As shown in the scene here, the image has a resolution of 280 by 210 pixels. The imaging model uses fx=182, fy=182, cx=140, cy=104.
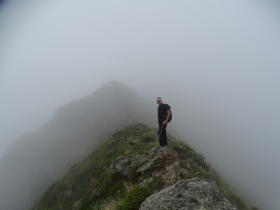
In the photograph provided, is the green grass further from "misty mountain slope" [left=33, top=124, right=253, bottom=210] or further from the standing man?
the standing man

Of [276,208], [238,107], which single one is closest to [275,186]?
[276,208]

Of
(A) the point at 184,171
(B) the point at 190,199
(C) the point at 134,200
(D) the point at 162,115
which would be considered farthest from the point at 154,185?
(D) the point at 162,115

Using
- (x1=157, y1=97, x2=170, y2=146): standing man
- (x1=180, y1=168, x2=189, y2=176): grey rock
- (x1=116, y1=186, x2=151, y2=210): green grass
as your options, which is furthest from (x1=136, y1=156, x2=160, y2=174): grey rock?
(x1=116, y1=186, x2=151, y2=210): green grass

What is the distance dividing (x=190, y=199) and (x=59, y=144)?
51.8m

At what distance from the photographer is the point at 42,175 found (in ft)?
143

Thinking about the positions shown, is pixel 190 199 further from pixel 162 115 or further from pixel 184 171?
pixel 162 115

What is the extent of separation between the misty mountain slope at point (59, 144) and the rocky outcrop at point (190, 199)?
36.1 metres

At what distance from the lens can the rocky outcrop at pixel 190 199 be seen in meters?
6.07

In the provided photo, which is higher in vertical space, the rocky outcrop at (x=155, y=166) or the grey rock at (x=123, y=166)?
the rocky outcrop at (x=155, y=166)

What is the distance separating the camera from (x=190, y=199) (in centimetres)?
630

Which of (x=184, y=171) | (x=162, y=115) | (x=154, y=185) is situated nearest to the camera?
(x=154, y=185)

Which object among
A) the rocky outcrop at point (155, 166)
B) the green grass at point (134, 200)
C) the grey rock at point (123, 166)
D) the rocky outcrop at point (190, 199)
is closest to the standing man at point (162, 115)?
the rocky outcrop at point (155, 166)

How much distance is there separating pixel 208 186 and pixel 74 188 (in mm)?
16635

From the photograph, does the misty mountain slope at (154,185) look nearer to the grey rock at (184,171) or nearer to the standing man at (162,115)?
the grey rock at (184,171)
